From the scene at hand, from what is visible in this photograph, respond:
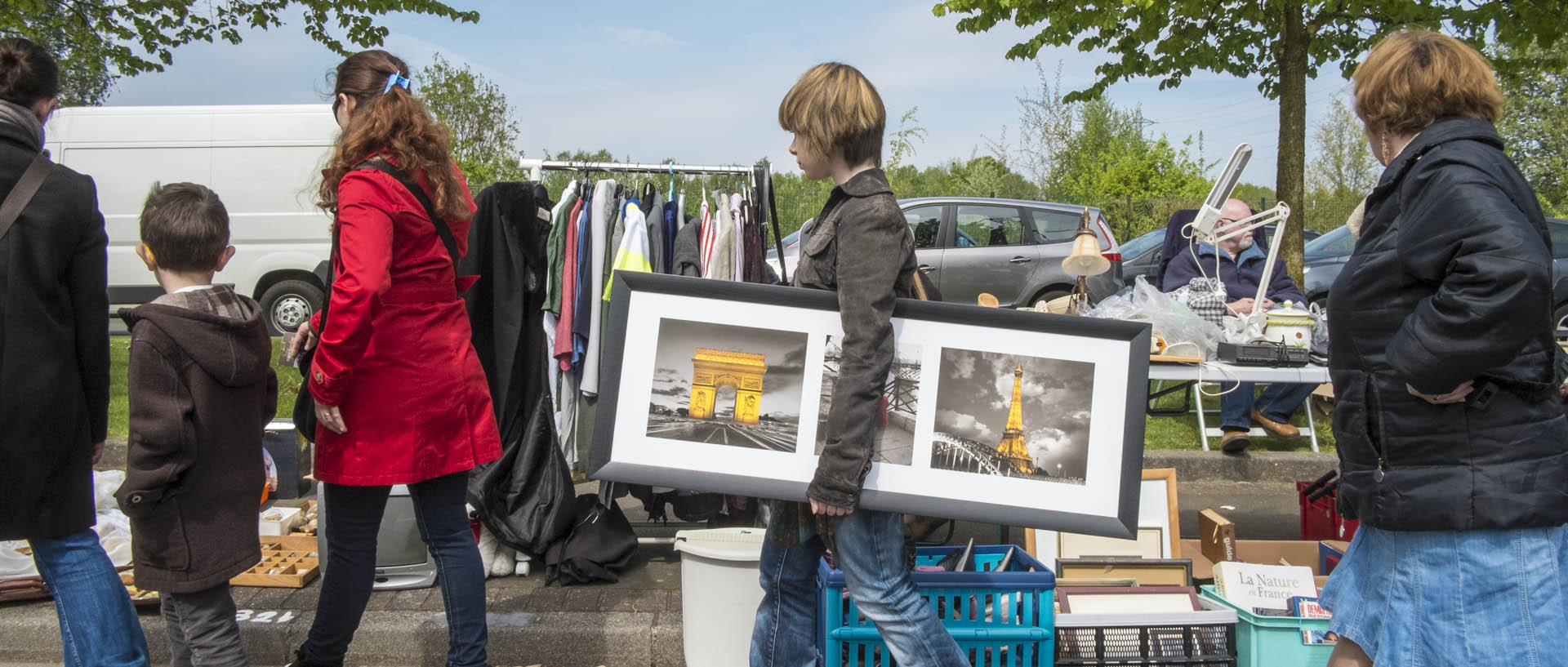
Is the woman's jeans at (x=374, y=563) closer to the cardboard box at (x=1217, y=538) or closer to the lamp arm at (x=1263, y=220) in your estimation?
the cardboard box at (x=1217, y=538)

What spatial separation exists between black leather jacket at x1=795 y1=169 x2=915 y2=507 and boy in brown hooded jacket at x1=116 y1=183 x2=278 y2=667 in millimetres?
1610

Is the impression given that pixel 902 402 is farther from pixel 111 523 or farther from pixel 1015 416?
pixel 111 523

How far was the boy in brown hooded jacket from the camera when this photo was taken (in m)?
2.59

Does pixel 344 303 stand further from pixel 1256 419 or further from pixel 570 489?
pixel 1256 419

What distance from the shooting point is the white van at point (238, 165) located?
10.7 metres

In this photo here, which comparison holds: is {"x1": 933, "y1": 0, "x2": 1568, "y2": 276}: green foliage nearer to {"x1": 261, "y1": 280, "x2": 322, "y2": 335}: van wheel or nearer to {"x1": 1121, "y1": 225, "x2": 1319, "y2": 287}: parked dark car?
{"x1": 1121, "y1": 225, "x2": 1319, "y2": 287}: parked dark car

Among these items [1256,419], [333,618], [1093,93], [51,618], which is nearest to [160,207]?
[333,618]

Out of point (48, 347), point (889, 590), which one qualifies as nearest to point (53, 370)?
point (48, 347)

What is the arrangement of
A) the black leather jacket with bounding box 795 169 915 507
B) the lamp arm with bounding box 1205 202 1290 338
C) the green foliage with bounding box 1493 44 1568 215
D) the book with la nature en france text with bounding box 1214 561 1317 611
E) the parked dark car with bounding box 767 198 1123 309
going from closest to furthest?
the black leather jacket with bounding box 795 169 915 507, the book with la nature en france text with bounding box 1214 561 1317 611, the lamp arm with bounding box 1205 202 1290 338, the parked dark car with bounding box 767 198 1123 309, the green foliage with bounding box 1493 44 1568 215

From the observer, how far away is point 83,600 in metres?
2.61

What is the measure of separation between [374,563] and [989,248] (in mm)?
9243

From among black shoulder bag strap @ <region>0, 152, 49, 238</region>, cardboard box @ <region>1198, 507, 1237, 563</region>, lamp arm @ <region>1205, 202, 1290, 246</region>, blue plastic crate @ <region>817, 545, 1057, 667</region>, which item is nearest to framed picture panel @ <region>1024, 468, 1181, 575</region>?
cardboard box @ <region>1198, 507, 1237, 563</region>

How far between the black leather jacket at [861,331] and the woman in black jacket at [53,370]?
1897mm

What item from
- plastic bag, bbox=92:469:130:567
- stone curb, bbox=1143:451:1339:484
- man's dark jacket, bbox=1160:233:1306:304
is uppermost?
man's dark jacket, bbox=1160:233:1306:304
